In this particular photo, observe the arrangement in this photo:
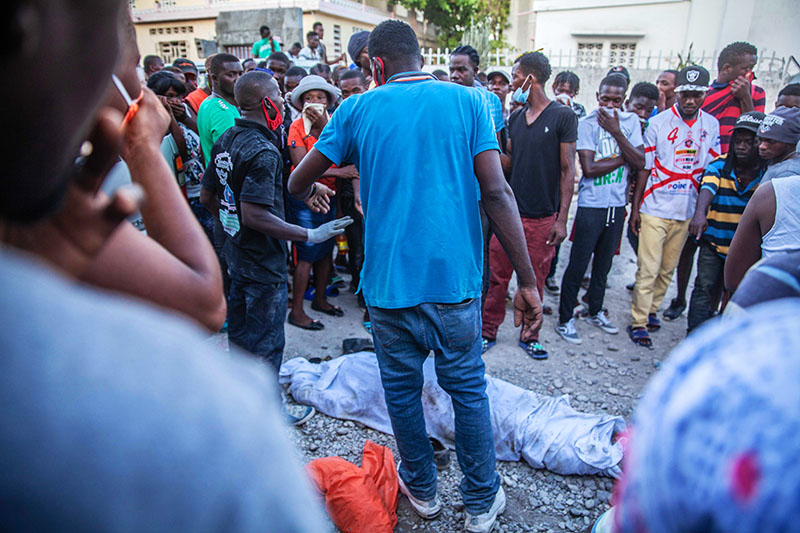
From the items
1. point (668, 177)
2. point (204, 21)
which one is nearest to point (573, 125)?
point (668, 177)

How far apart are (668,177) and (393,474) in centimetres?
350

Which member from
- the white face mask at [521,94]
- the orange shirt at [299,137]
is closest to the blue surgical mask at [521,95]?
the white face mask at [521,94]

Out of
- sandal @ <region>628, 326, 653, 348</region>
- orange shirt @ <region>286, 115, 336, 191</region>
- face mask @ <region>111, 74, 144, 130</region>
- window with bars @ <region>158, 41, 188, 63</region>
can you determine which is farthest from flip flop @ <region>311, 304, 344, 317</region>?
window with bars @ <region>158, 41, 188, 63</region>

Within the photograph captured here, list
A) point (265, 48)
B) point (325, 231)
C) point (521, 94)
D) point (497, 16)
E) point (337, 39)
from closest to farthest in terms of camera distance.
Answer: point (325, 231) → point (521, 94) → point (265, 48) → point (337, 39) → point (497, 16)

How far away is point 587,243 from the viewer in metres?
4.32

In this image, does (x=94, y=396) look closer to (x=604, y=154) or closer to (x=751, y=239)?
(x=751, y=239)

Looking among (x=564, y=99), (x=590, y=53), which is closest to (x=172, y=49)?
(x=590, y=53)

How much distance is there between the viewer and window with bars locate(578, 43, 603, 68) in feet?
63.3

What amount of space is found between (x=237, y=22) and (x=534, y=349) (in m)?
22.1

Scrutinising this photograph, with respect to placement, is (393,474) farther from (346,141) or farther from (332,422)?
(346,141)

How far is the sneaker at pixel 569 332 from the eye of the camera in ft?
14.0

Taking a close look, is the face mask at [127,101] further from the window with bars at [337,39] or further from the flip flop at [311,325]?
the window with bars at [337,39]

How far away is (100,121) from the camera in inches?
28.0

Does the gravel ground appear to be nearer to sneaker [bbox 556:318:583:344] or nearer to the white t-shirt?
sneaker [bbox 556:318:583:344]
